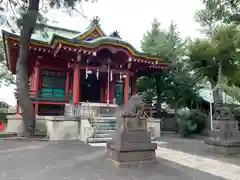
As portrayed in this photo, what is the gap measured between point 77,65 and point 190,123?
7546 mm

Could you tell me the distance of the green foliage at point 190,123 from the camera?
12.9 m

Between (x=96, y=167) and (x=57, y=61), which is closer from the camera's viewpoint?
(x=96, y=167)

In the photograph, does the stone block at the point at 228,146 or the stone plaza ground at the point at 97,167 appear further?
the stone block at the point at 228,146

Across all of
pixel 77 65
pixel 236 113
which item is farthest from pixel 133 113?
pixel 236 113

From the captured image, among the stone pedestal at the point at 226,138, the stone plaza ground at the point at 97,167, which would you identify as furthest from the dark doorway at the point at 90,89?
the stone pedestal at the point at 226,138

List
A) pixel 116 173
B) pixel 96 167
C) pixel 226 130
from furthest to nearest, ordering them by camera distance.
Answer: pixel 226 130
pixel 96 167
pixel 116 173

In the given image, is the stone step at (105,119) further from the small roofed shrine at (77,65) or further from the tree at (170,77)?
the tree at (170,77)

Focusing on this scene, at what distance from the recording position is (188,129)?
42.3 feet

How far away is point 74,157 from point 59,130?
3.76 m

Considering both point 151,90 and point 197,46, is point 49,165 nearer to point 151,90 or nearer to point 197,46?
point 197,46

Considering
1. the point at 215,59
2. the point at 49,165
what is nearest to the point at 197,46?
the point at 215,59

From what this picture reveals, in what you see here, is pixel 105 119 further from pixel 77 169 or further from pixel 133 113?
pixel 77 169

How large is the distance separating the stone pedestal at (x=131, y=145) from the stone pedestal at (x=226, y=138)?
3168 mm

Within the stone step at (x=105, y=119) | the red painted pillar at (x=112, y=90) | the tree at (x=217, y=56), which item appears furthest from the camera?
the red painted pillar at (x=112, y=90)
